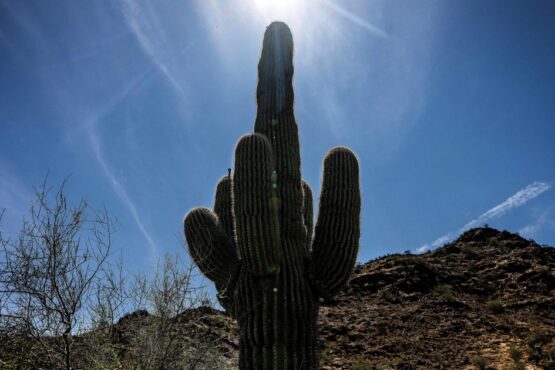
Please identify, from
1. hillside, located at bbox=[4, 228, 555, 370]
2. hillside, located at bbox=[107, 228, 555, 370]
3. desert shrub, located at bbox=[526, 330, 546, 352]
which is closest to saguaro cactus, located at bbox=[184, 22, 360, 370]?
hillside, located at bbox=[4, 228, 555, 370]

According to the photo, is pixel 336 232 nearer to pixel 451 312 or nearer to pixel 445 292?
pixel 451 312

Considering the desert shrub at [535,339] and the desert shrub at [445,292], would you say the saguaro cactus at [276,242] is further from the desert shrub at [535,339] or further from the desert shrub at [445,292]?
the desert shrub at [445,292]

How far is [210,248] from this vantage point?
730 centimetres

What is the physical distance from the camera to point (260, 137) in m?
6.93

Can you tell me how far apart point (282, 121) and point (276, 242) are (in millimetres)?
2162

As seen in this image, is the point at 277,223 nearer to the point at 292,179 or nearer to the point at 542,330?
the point at 292,179

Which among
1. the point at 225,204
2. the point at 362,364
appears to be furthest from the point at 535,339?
Answer: the point at 225,204

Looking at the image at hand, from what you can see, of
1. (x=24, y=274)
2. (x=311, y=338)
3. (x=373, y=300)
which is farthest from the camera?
(x=373, y=300)

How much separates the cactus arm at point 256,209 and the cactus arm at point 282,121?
45cm

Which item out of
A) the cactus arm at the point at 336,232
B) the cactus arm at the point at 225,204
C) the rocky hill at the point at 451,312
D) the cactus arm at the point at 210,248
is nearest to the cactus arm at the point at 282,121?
the cactus arm at the point at 336,232

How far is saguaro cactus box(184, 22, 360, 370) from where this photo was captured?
652cm

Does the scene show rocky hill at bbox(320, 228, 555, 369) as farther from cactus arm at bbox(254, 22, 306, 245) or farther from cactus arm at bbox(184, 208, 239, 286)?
cactus arm at bbox(254, 22, 306, 245)

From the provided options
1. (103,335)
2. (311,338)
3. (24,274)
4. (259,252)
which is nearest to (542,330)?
(311,338)

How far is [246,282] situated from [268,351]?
0.94m
